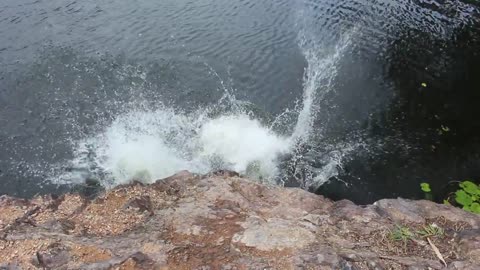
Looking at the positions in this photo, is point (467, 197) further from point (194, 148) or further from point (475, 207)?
point (194, 148)

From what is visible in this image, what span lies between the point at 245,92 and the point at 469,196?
620 centimetres

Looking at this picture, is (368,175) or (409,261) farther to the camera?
(368,175)

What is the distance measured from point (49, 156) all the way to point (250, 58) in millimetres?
6737

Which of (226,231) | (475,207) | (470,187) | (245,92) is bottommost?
(475,207)

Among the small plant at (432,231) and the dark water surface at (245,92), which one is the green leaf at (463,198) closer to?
the dark water surface at (245,92)

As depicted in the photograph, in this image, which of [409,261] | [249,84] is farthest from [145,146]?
[409,261]

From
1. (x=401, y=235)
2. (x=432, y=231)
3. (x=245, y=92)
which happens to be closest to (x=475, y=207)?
(x=432, y=231)

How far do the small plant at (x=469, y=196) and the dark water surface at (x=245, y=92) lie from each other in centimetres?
61

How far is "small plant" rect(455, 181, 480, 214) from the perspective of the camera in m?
8.53

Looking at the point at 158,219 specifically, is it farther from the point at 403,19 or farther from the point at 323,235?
the point at 403,19

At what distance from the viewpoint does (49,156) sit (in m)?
9.86

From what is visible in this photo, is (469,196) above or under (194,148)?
under

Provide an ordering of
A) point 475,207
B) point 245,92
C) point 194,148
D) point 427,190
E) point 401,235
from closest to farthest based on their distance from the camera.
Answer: point 401,235, point 475,207, point 427,190, point 194,148, point 245,92

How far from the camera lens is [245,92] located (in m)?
12.2
